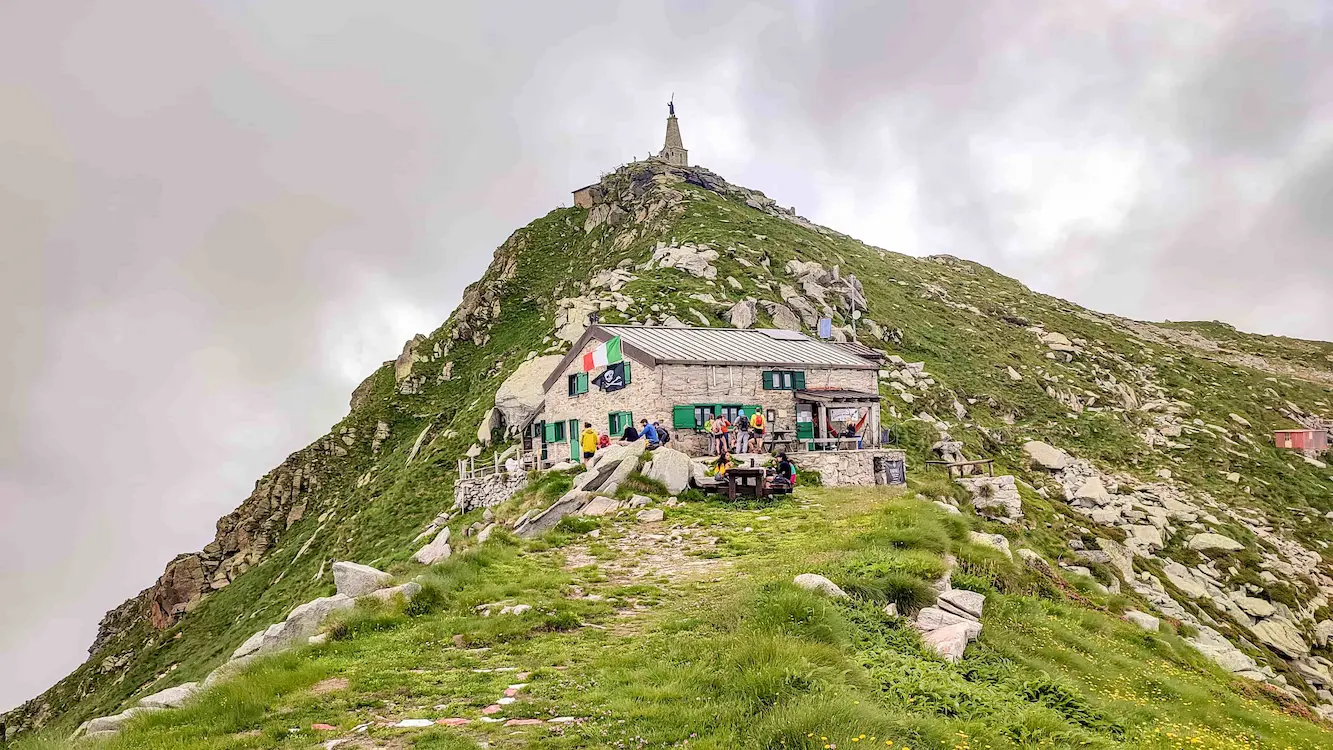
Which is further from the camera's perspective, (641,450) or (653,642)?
(641,450)

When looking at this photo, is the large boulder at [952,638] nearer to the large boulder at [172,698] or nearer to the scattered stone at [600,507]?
the large boulder at [172,698]

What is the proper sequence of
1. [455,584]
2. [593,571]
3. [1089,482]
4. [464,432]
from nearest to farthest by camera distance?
[455,584] → [593,571] → [1089,482] → [464,432]

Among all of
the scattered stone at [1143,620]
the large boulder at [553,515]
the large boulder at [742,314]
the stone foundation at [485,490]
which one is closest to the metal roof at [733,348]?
the large boulder at [742,314]

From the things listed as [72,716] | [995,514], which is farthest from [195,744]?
[72,716]

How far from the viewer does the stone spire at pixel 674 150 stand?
115062 mm

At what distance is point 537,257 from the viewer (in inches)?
3669

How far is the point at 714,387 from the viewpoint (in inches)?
1271

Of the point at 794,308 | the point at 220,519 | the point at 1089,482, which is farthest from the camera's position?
the point at 220,519

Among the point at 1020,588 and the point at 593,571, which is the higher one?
the point at 593,571

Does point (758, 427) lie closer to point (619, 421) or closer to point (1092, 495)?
point (619, 421)

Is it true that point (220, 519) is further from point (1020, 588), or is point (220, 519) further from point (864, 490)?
point (1020, 588)

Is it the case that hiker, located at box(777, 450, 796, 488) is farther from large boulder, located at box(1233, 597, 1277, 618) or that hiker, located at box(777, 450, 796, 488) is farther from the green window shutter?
large boulder, located at box(1233, 597, 1277, 618)

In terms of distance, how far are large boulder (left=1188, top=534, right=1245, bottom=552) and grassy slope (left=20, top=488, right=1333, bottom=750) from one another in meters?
24.1

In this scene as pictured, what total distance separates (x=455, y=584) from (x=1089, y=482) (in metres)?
40.5
